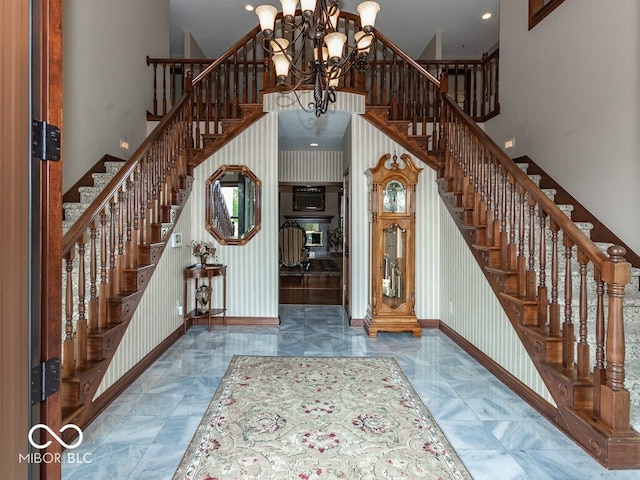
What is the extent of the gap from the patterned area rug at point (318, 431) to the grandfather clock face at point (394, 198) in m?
2.04

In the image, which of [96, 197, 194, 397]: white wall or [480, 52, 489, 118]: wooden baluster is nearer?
[96, 197, 194, 397]: white wall

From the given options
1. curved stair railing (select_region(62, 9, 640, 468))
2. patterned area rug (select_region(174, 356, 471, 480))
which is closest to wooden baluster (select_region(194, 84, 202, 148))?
curved stair railing (select_region(62, 9, 640, 468))

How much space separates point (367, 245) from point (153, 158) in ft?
9.34

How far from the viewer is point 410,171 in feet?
15.1

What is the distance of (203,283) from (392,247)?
2582 millimetres

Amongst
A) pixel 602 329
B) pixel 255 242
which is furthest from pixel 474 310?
pixel 255 242

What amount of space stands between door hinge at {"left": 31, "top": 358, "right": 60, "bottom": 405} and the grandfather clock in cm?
383

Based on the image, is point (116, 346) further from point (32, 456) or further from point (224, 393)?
point (32, 456)

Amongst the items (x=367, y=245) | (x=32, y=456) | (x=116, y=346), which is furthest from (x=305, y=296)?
(x=32, y=456)

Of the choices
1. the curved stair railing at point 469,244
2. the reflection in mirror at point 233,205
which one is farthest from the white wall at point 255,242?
the curved stair railing at point 469,244

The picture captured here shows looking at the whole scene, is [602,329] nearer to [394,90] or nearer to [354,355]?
[354,355]

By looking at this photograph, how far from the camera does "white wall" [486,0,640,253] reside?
3.23m

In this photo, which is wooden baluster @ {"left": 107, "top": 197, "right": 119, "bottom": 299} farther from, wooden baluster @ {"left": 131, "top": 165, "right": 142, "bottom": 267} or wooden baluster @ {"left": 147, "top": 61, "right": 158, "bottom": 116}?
wooden baluster @ {"left": 147, "top": 61, "right": 158, "bottom": 116}

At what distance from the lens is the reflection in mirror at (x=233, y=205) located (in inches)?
202
